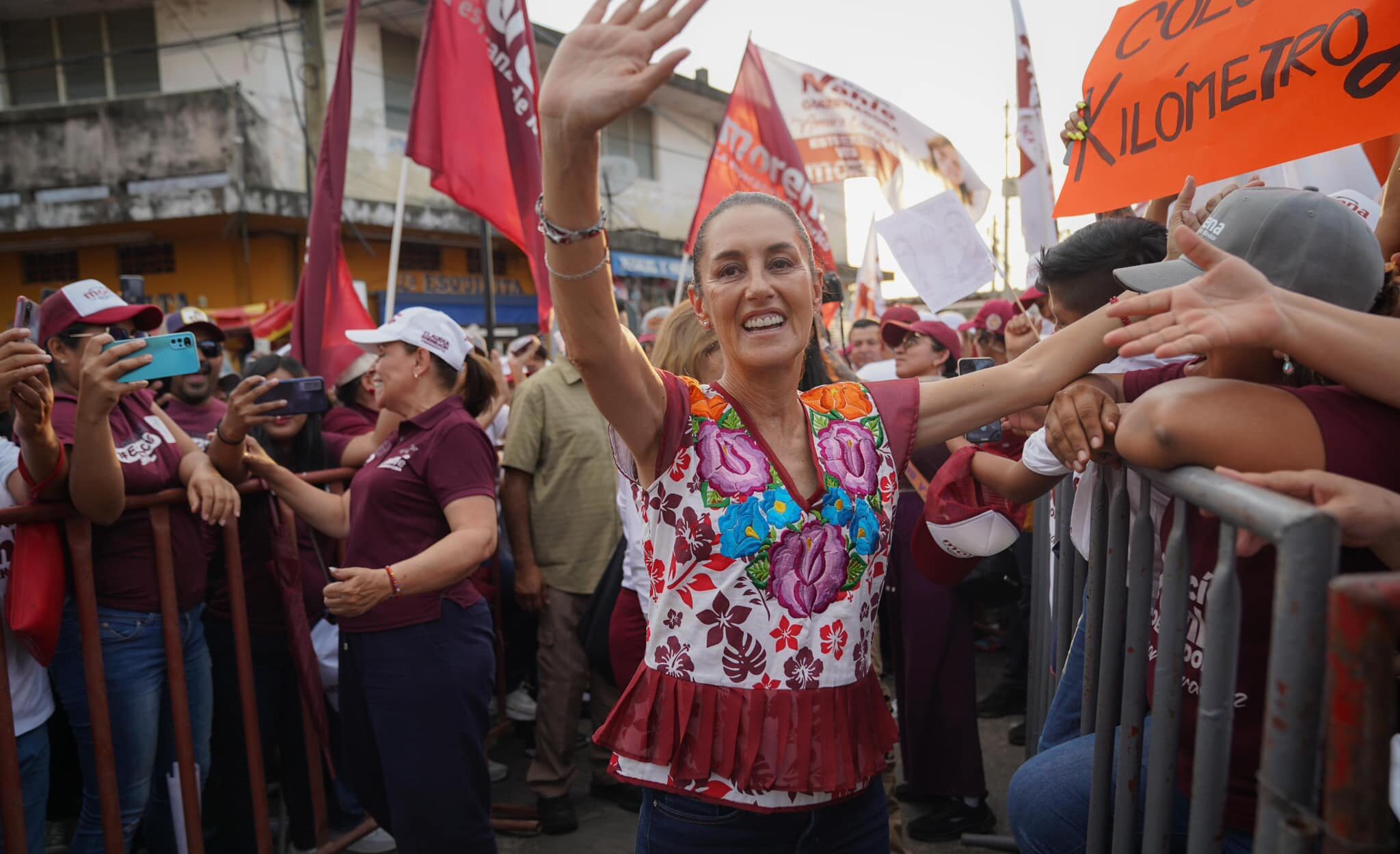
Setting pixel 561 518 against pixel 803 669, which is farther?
pixel 561 518

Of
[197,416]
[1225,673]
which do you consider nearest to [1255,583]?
[1225,673]

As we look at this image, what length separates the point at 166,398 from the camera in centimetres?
501

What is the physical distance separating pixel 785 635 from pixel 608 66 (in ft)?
3.50

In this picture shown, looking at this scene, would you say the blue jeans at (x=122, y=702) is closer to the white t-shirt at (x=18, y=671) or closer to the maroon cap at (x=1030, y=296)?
the white t-shirt at (x=18, y=671)

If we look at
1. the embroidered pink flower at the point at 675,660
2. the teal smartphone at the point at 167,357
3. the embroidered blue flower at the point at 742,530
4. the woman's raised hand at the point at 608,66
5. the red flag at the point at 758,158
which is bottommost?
the embroidered pink flower at the point at 675,660

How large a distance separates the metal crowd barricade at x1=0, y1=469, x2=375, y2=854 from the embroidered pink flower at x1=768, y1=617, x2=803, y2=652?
2.49m

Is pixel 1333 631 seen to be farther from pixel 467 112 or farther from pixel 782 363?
pixel 467 112

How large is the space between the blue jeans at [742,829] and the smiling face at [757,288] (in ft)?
2.86

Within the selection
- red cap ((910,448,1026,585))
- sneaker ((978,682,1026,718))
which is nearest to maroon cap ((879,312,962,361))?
sneaker ((978,682,1026,718))

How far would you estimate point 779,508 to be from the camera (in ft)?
5.98

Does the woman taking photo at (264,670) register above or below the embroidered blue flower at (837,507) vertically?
below

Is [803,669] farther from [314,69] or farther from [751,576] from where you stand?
[314,69]

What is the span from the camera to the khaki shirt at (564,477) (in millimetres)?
4508

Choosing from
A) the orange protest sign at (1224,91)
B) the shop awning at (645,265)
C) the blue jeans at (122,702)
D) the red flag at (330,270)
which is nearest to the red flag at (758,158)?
the red flag at (330,270)
